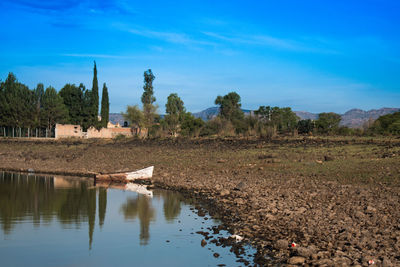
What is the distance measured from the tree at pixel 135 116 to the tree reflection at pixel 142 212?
63.0m

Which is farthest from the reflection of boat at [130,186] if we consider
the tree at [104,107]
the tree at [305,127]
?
the tree at [104,107]

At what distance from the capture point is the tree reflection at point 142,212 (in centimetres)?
1115

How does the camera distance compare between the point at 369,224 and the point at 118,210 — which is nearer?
the point at 369,224

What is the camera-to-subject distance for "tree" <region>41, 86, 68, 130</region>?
2453 inches

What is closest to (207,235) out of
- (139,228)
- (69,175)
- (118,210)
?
(139,228)

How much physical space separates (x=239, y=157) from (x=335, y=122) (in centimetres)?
1549

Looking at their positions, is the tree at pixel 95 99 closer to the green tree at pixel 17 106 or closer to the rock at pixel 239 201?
the green tree at pixel 17 106

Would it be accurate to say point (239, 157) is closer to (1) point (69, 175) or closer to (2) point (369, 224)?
(1) point (69, 175)

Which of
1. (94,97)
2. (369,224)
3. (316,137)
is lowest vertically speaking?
(369,224)

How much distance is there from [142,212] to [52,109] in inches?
2074

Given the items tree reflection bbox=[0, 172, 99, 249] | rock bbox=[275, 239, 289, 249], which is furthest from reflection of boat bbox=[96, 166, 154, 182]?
rock bbox=[275, 239, 289, 249]

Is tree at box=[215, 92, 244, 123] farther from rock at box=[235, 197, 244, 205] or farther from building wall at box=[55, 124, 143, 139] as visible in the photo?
rock at box=[235, 197, 244, 205]

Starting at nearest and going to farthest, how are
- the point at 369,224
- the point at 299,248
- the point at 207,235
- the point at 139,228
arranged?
1. the point at 299,248
2. the point at 369,224
3. the point at 207,235
4. the point at 139,228

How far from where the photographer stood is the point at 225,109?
8781cm
